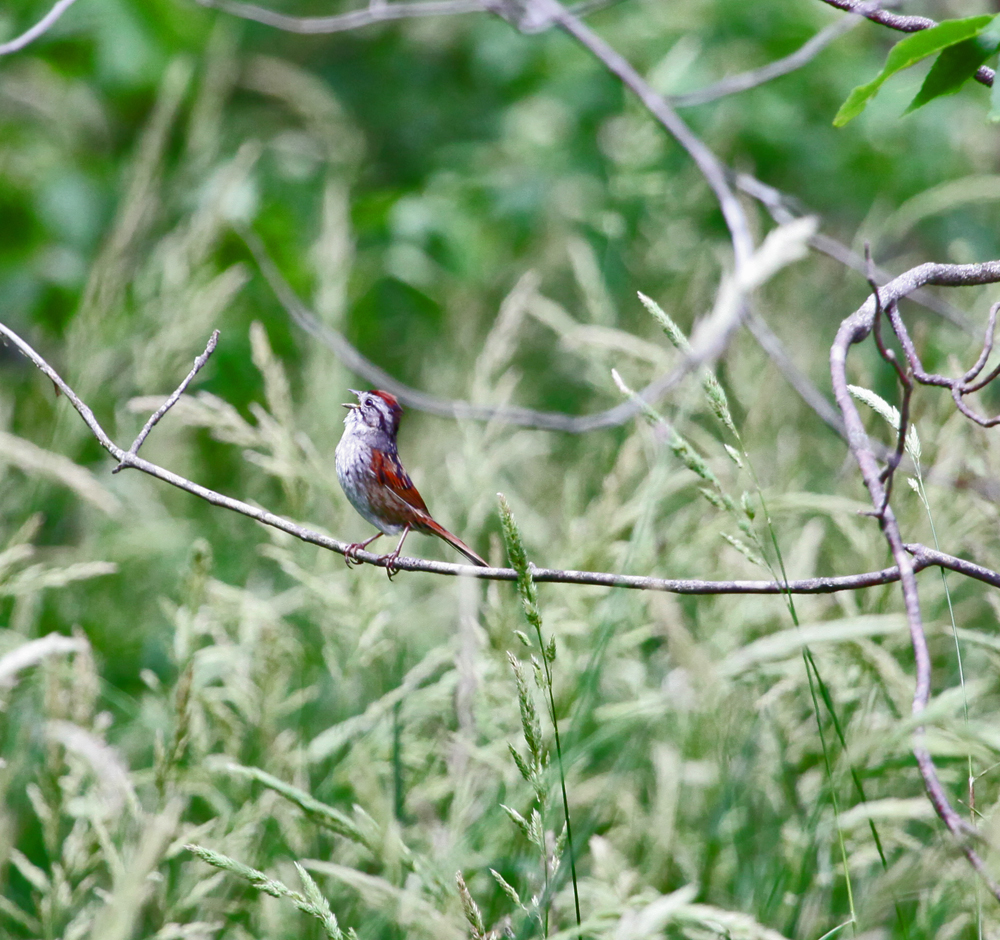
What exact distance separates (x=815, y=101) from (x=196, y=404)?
3.79 m

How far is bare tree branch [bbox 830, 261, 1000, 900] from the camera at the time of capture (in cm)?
94

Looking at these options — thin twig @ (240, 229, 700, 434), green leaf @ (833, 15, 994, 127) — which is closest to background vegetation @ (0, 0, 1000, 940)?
thin twig @ (240, 229, 700, 434)

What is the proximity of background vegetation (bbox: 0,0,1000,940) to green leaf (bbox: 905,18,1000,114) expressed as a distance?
21.0 inches

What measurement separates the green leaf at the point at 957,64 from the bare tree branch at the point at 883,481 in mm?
A: 250

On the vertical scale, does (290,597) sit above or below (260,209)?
below

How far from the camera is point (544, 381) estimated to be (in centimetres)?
582

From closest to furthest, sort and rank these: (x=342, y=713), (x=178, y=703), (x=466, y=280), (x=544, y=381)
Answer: (x=178, y=703)
(x=342, y=713)
(x=466, y=280)
(x=544, y=381)

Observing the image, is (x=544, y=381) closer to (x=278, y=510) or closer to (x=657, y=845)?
(x=278, y=510)

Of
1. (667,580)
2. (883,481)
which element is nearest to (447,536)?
(667,580)

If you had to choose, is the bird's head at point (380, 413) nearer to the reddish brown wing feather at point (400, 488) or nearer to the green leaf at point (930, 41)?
the reddish brown wing feather at point (400, 488)

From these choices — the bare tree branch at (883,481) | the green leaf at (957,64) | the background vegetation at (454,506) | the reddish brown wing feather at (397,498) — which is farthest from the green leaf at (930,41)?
the reddish brown wing feather at (397,498)

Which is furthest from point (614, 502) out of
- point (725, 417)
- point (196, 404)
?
point (725, 417)

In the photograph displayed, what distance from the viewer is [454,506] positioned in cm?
347

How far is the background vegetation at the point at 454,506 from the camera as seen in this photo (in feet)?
6.14
